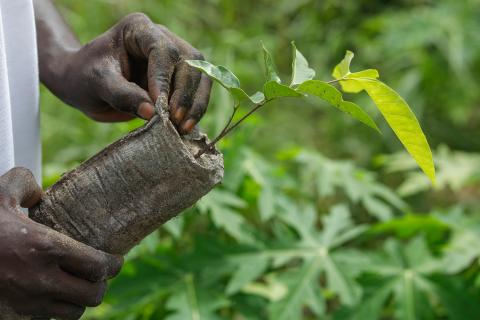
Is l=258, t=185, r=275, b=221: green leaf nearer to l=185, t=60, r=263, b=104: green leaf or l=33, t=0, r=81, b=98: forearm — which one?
l=33, t=0, r=81, b=98: forearm

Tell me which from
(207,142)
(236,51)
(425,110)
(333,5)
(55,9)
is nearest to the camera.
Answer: (207,142)

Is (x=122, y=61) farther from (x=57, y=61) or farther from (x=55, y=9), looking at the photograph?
(x=55, y=9)

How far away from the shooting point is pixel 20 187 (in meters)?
1.09

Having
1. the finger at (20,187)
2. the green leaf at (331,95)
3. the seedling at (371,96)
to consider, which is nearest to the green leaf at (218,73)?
the seedling at (371,96)

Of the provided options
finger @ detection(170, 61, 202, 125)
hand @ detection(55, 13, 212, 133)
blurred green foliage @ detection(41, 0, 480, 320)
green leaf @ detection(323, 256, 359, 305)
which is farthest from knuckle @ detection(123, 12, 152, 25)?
green leaf @ detection(323, 256, 359, 305)

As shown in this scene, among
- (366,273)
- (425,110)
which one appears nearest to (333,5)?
(425,110)

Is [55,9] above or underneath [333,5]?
underneath

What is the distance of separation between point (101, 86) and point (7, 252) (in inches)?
14.4

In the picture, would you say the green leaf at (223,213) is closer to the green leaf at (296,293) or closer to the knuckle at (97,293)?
the green leaf at (296,293)

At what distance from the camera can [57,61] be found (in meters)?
1.42

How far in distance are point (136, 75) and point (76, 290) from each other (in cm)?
42

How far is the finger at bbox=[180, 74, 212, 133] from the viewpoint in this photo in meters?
1.15

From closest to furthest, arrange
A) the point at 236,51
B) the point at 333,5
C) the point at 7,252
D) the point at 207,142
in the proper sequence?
the point at 7,252 < the point at 207,142 < the point at 236,51 < the point at 333,5

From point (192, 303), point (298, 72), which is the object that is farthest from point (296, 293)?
point (298, 72)
